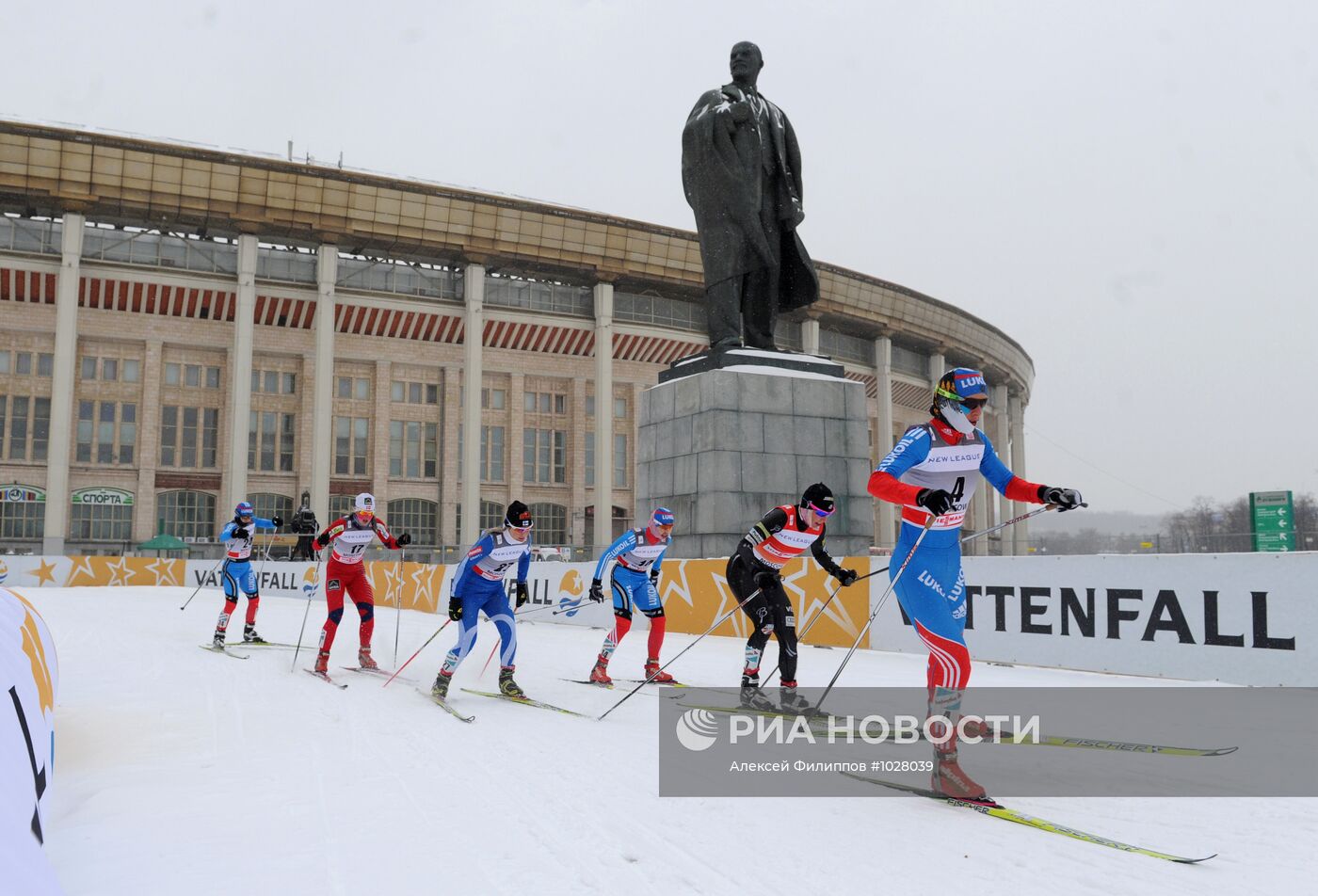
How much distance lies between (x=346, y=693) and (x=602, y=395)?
37.8 meters

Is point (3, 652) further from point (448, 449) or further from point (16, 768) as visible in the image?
point (448, 449)

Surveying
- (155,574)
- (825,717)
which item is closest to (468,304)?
(155,574)

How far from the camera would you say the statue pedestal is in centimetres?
1544

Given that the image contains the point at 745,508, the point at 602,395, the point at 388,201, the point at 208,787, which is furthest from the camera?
the point at 602,395

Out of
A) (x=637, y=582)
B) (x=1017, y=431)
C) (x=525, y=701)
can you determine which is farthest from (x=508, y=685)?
(x=1017, y=431)

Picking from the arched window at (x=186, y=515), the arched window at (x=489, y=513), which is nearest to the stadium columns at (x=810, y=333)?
the arched window at (x=489, y=513)

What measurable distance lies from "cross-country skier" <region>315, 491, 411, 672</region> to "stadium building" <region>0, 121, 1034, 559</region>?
29.0m

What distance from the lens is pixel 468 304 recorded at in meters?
44.8

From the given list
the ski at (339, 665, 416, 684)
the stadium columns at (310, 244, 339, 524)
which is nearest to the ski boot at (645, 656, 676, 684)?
the ski at (339, 665, 416, 684)

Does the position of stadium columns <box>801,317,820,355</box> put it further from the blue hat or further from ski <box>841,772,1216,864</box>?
ski <box>841,772,1216,864</box>

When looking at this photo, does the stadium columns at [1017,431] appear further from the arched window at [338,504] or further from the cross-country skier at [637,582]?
the cross-country skier at [637,582]

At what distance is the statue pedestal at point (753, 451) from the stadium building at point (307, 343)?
24.3 meters

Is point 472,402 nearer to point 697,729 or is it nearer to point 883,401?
point 883,401

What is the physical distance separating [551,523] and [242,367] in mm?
16655
